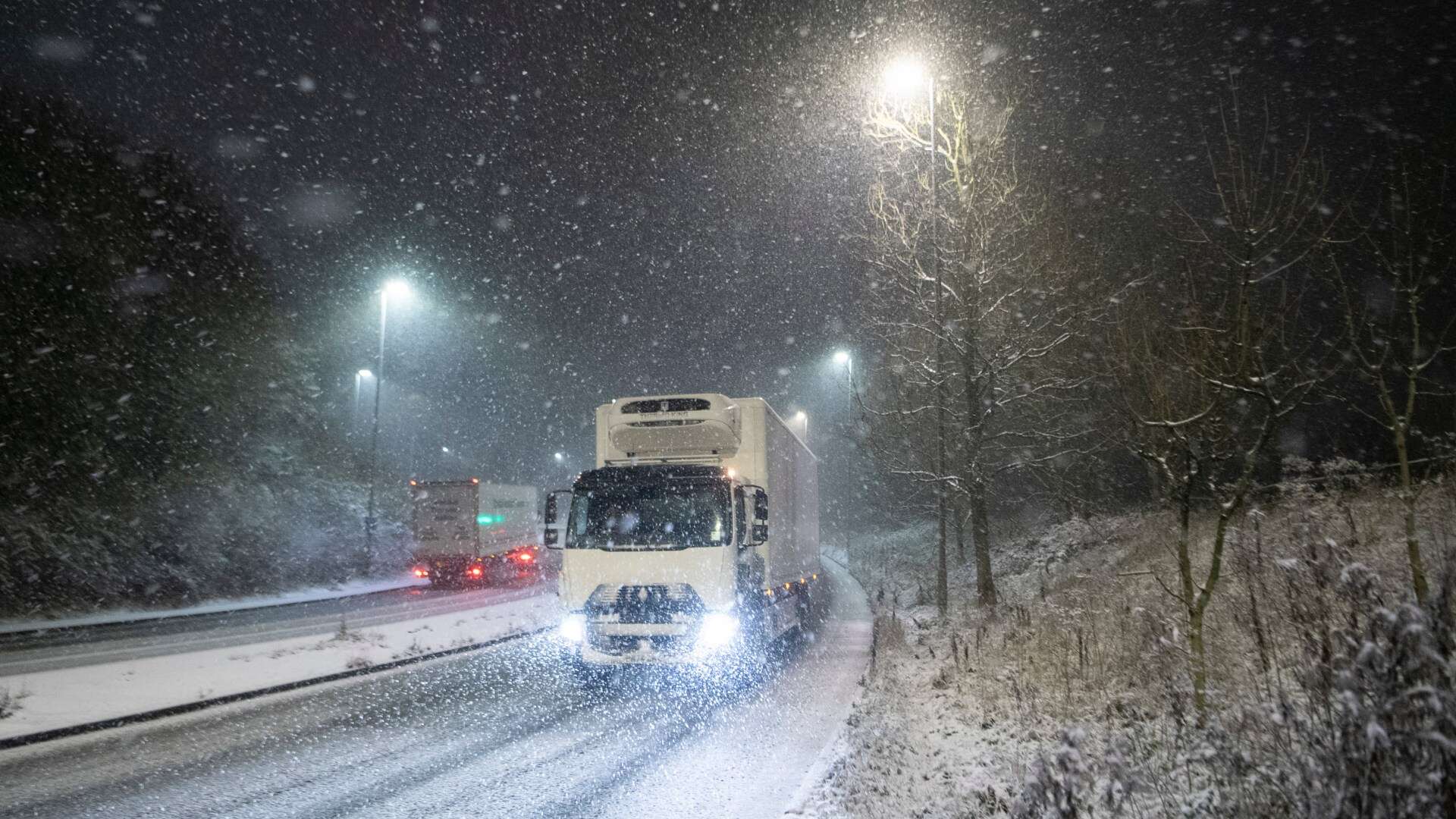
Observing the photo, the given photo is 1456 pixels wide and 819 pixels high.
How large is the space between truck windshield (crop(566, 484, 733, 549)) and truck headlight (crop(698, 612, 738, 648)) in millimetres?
883

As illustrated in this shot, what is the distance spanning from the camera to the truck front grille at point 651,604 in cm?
957

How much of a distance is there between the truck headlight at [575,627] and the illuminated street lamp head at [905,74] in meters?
9.40

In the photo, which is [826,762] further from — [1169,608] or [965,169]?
[965,169]

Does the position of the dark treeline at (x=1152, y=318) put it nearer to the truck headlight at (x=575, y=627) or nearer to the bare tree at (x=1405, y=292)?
the bare tree at (x=1405, y=292)

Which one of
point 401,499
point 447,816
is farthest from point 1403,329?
point 401,499

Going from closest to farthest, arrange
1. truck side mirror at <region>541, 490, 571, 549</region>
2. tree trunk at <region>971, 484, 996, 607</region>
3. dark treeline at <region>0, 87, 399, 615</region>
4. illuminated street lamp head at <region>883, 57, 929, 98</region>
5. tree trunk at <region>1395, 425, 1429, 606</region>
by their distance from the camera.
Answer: tree trunk at <region>1395, 425, 1429, 606</region>, truck side mirror at <region>541, 490, 571, 549</region>, illuminated street lamp head at <region>883, 57, 929, 98</region>, tree trunk at <region>971, 484, 996, 607</region>, dark treeline at <region>0, 87, 399, 615</region>

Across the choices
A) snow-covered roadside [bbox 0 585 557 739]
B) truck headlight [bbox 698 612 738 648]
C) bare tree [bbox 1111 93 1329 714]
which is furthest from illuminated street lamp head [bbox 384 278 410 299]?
bare tree [bbox 1111 93 1329 714]

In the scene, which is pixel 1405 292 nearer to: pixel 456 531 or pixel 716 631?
pixel 716 631

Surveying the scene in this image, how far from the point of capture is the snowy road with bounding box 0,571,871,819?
564cm

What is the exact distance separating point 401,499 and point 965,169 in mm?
34153

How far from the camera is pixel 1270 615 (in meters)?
7.08

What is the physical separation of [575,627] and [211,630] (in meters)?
11.3

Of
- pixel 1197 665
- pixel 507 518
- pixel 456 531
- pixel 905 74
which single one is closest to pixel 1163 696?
pixel 1197 665

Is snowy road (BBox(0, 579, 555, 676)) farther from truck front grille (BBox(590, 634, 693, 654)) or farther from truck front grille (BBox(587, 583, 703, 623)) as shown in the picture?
truck front grille (BBox(587, 583, 703, 623))
